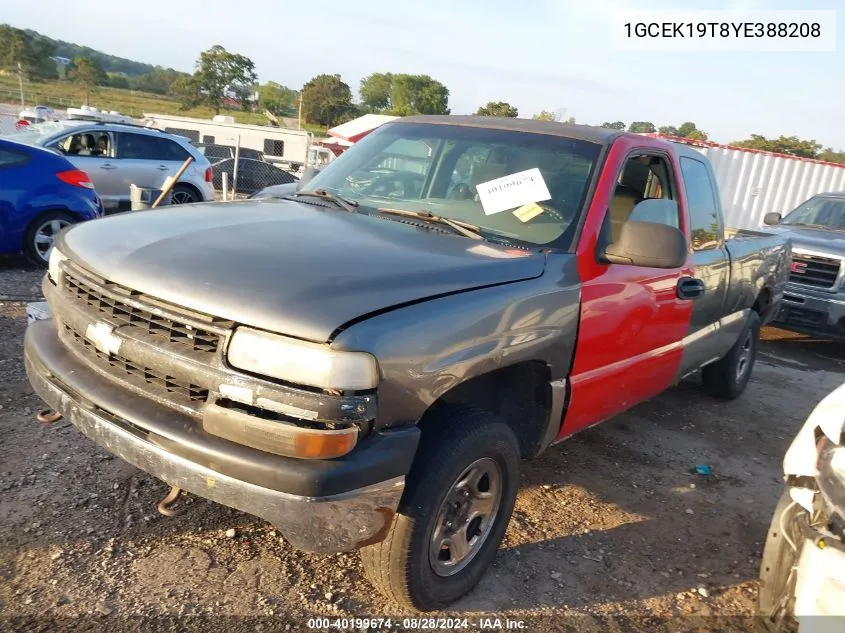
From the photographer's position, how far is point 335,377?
6.66 feet

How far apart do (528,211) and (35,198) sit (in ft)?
19.2

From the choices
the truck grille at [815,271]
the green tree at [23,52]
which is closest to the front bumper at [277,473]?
the truck grille at [815,271]

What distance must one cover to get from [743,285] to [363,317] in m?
3.77

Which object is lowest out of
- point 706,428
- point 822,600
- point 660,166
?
point 706,428

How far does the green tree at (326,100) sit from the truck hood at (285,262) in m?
60.4

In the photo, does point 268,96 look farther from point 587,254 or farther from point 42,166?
point 587,254

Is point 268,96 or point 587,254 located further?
point 268,96

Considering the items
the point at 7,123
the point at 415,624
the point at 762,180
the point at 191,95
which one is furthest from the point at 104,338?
the point at 191,95

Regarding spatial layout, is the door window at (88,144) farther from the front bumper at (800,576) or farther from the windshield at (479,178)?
the front bumper at (800,576)

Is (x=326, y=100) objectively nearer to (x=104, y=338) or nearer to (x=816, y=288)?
(x=816, y=288)

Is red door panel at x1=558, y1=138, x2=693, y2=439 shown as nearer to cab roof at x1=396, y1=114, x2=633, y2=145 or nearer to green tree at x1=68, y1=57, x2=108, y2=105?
cab roof at x1=396, y1=114, x2=633, y2=145

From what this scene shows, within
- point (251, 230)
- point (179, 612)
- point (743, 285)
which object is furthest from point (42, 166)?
point (743, 285)

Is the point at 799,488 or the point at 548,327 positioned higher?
the point at 548,327

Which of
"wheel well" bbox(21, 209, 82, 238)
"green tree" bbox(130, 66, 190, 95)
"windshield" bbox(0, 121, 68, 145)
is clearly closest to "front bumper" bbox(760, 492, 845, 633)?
"wheel well" bbox(21, 209, 82, 238)
